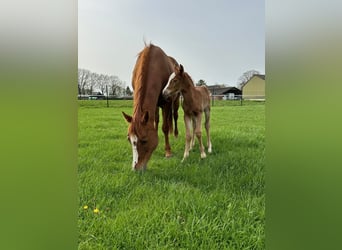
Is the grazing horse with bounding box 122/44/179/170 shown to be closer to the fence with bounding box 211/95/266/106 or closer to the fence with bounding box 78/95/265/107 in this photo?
the fence with bounding box 78/95/265/107

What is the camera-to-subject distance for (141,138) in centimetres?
98

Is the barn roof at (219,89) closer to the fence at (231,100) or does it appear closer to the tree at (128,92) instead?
the fence at (231,100)

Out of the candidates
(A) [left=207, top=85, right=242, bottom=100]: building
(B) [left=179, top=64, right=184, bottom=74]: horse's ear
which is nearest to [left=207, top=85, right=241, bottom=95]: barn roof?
(A) [left=207, top=85, right=242, bottom=100]: building

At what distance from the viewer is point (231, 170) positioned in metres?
0.96

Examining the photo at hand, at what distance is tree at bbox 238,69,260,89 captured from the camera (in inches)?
35.3

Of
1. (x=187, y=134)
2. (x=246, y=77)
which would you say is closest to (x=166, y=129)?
(x=187, y=134)

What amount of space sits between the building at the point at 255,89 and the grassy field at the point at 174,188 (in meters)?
0.03

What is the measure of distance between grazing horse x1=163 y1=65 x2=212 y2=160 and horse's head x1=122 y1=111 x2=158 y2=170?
0.41 feet

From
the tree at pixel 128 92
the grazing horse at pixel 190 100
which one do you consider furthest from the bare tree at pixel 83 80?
the grazing horse at pixel 190 100

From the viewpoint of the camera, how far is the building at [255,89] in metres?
0.87

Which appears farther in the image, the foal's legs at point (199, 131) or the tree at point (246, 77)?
the foal's legs at point (199, 131)

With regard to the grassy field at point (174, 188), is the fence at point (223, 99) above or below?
above
